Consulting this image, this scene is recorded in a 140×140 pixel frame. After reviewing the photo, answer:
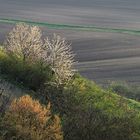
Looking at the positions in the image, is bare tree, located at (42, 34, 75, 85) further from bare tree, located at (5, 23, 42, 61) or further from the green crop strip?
the green crop strip

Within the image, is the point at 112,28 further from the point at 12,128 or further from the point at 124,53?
the point at 12,128

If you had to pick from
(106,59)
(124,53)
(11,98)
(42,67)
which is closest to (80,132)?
(11,98)

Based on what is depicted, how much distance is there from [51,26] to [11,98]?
126 ft

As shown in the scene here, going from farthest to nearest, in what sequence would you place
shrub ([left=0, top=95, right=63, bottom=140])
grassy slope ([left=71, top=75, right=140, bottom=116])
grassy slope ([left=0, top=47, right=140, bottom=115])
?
grassy slope ([left=0, top=47, right=140, bottom=115]) < grassy slope ([left=71, top=75, right=140, bottom=116]) < shrub ([left=0, top=95, right=63, bottom=140])

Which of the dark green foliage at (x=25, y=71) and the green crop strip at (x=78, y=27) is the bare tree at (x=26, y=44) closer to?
the dark green foliage at (x=25, y=71)

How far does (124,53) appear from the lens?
50.4 metres

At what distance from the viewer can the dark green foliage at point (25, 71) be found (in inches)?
1125

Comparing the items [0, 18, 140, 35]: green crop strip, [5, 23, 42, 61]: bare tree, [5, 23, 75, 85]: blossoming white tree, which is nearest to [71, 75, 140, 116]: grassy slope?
[5, 23, 75, 85]: blossoming white tree

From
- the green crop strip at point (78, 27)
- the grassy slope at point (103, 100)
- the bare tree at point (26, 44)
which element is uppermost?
the bare tree at point (26, 44)

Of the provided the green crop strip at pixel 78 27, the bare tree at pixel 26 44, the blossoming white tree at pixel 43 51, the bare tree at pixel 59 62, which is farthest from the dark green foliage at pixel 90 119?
the green crop strip at pixel 78 27

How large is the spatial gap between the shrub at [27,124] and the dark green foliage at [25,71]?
28.4ft

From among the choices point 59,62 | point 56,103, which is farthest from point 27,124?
point 59,62

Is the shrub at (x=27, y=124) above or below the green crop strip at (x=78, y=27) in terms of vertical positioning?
below

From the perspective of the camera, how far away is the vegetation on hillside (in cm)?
1953
